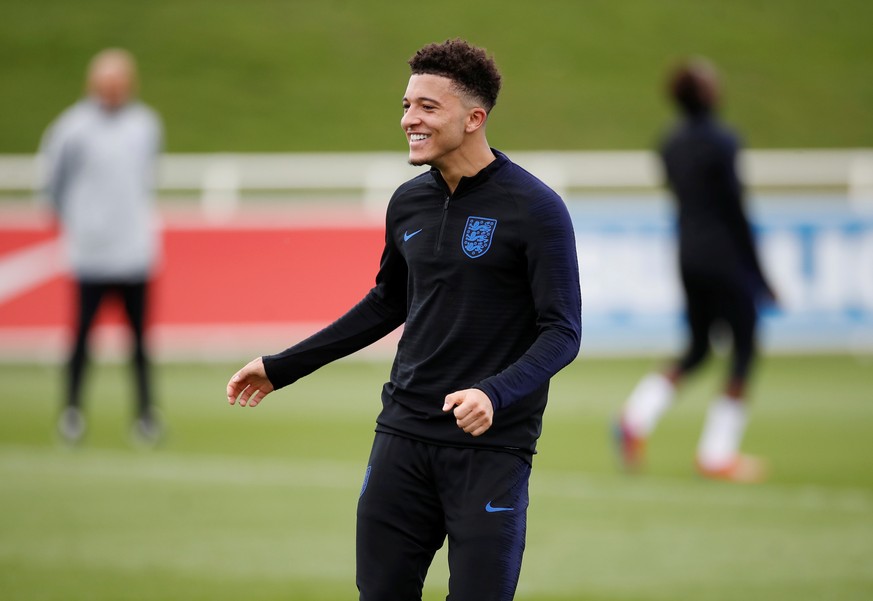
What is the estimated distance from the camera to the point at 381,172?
57.5 feet

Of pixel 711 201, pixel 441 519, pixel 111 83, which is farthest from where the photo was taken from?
pixel 111 83

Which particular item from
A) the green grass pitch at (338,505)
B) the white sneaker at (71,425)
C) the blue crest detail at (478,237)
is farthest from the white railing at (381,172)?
the blue crest detail at (478,237)

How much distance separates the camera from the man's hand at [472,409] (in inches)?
157

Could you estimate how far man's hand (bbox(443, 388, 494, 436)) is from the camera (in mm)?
4000

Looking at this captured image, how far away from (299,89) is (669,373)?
27.9 m

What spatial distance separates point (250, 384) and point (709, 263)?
5313mm

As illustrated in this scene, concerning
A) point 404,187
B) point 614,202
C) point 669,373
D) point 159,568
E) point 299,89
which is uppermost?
point 299,89

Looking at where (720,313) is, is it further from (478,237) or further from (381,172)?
(381,172)

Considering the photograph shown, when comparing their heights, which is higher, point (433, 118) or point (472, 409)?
point (433, 118)

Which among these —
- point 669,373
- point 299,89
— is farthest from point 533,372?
point 299,89

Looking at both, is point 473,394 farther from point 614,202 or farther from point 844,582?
point 614,202

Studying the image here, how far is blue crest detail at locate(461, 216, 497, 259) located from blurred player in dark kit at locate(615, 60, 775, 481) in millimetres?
5326

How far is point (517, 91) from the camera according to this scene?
37.1m

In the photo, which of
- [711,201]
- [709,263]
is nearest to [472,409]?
[709,263]
